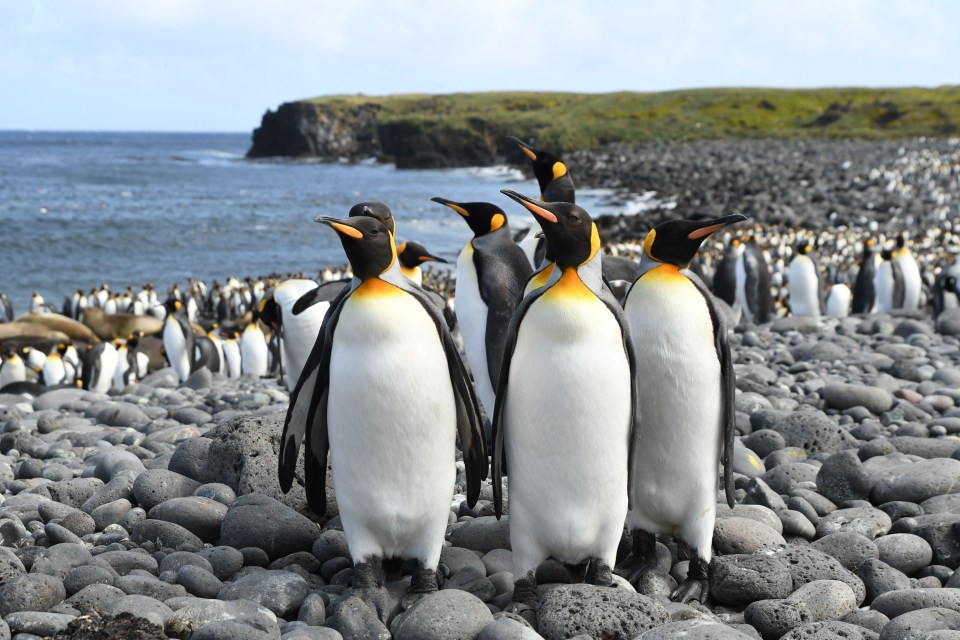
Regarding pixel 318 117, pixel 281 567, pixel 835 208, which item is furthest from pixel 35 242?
pixel 318 117

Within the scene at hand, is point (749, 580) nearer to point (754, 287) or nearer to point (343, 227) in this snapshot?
point (343, 227)

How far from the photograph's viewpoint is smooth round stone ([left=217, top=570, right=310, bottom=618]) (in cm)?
342

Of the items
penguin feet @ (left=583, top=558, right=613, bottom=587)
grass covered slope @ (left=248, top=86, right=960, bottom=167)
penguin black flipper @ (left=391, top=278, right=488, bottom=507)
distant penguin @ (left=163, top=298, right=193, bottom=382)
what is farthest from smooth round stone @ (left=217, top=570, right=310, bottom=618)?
grass covered slope @ (left=248, top=86, right=960, bottom=167)

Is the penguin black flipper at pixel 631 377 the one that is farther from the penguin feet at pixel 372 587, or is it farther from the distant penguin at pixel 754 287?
the distant penguin at pixel 754 287

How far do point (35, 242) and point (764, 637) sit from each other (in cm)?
3336

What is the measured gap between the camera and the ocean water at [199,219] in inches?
1107

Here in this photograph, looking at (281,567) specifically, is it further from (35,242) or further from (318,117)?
(318,117)

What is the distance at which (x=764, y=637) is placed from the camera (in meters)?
3.34

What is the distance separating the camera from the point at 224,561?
3.80m

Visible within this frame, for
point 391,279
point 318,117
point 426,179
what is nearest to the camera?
point 391,279

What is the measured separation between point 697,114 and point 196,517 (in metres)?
77.5

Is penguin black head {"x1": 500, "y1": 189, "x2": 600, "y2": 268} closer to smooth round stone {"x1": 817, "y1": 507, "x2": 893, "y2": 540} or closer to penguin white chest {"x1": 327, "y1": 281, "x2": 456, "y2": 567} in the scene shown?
penguin white chest {"x1": 327, "y1": 281, "x2": 456, "y2": 567}

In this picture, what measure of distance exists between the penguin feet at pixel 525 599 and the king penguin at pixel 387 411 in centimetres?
32

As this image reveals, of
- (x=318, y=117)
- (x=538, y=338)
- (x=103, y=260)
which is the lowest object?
(x=103, y=260)
